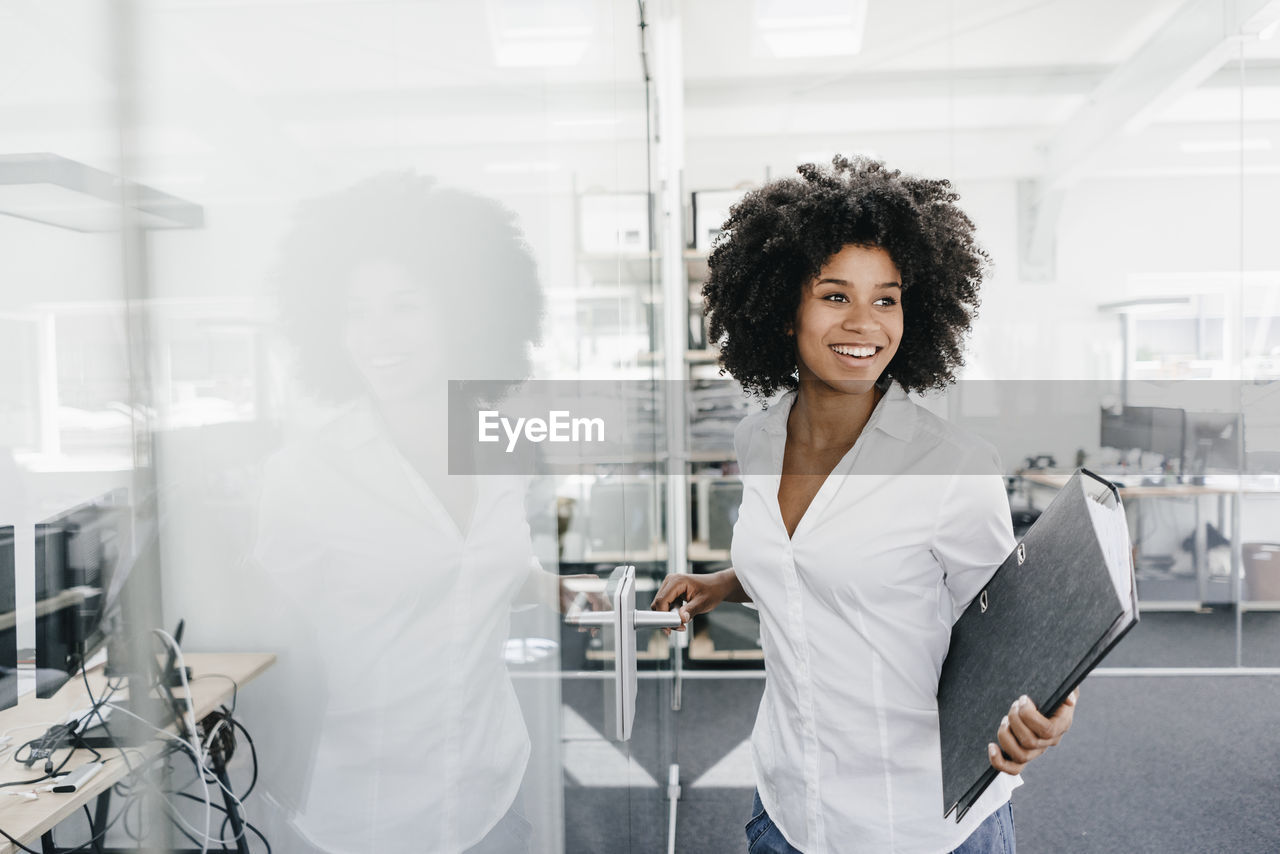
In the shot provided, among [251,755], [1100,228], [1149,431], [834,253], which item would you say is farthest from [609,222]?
[1149,431]

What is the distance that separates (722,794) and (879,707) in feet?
5.00

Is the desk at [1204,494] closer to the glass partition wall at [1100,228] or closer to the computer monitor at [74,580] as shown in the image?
the glass partition wall at [1100,228]


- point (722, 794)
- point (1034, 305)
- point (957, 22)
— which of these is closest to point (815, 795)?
point (722, 794)

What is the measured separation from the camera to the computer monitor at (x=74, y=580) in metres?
0.25

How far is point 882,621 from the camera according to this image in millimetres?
1009

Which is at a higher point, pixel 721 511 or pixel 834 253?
pixel 834 253

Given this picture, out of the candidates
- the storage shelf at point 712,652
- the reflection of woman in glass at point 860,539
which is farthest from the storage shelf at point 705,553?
the reflection of woman in glass at point 860,539

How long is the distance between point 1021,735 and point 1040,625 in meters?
0.11

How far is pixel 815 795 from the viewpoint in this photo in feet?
3.40

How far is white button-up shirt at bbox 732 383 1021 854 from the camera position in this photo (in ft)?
3.25

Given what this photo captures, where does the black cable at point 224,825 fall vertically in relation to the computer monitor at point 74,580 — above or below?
below

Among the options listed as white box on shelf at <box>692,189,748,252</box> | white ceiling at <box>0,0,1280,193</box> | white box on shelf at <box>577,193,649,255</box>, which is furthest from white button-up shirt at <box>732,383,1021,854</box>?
white box on shelf at <box>692,189,748,252</box>

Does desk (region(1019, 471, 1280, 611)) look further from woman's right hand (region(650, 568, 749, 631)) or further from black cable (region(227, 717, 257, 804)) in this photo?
black cable (region(227, 717, 257, 804))

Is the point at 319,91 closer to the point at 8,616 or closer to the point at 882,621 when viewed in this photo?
the point at 8,616
